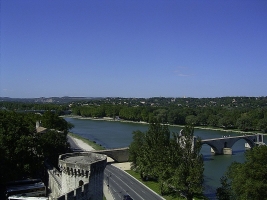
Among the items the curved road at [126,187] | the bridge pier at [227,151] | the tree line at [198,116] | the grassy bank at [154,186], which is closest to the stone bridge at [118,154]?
the grassy bank at [154,186]

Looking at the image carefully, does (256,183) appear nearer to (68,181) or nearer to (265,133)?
(68,181)

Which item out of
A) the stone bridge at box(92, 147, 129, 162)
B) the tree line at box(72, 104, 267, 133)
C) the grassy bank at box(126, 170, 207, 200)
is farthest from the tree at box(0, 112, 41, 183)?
the tree line at box(72, 104, 267, 133)

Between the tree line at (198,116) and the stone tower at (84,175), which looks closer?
the stone tower at (84,175)

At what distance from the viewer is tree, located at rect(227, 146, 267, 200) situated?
24.2 m

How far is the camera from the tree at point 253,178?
79.3ft

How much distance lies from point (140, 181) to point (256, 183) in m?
14.1

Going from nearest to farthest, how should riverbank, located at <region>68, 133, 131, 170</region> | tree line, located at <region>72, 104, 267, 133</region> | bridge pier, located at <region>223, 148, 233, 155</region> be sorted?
riverbank, located at <region>68, 133, 131, 170</region>, bridge pier, located at <region>223, 148, 233, 155</region>, tree line, located at <region>72, 104, 267, 133</region>

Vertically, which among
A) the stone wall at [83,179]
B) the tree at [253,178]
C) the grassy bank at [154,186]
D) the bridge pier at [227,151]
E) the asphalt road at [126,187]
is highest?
the stone wall at [83,179]

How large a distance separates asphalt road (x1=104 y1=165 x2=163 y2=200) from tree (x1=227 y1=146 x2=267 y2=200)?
7378 mm

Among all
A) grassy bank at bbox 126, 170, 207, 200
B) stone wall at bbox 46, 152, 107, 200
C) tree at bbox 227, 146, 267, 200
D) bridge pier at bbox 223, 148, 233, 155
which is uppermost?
stone wall at bbox 46, 152, 107, 200

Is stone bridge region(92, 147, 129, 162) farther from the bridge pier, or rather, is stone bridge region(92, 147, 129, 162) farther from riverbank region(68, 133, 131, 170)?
the bridge pier

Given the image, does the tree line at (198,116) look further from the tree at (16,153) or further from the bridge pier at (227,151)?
the tree at (16,153)

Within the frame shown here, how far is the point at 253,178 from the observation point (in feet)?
82.9

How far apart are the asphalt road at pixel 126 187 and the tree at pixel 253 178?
738 centimetres
